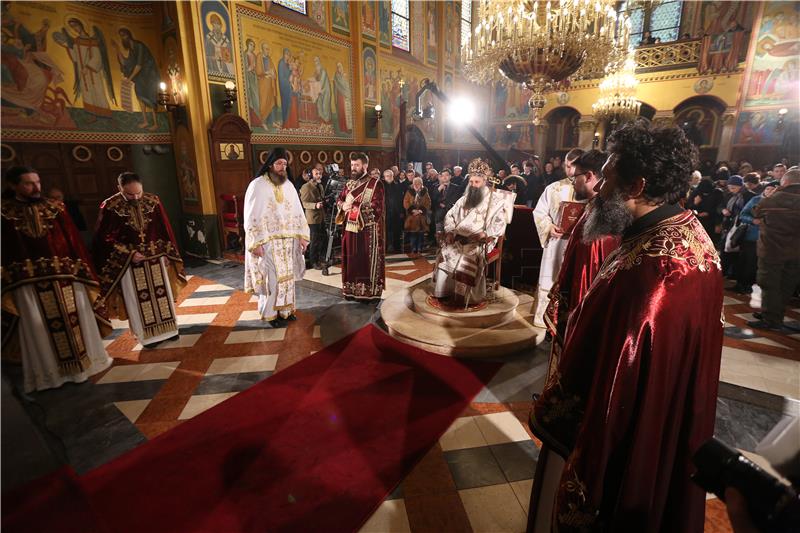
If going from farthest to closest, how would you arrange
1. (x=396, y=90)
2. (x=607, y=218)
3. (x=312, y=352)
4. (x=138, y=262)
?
(x=396, y=90) → (x=312, y=352) → (x=138, y=262) → (x=607, y=218)

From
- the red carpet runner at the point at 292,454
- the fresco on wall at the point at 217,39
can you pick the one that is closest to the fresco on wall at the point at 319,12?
the fresco on wall at the point at 217,39

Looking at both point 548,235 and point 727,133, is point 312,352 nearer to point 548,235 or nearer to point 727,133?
point 548,235

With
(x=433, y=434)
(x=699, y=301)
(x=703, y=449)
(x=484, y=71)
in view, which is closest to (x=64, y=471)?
(x=703, y=449)

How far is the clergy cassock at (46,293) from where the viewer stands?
10.6ft

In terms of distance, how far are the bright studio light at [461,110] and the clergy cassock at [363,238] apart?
1204 centimetres

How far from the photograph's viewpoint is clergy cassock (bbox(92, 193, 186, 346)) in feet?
13.4

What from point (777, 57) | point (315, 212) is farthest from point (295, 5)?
point (777, 57)

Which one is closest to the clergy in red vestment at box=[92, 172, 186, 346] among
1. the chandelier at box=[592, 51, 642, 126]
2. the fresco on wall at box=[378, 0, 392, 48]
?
the fresco on wall at box=[378, 0, 392, 48]

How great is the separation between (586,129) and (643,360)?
1857 cm

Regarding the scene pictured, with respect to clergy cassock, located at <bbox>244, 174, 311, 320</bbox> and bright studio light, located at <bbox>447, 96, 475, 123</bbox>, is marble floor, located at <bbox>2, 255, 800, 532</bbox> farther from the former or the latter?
bright studio light, located at <bbox>447, 96, 475, 123</bbox>

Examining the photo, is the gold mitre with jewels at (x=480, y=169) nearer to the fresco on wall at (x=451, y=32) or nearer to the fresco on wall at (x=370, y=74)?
the fresco on wall at (x=370, y=74)

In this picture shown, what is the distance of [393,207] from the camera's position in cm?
918

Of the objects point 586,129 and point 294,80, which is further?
point 586,129

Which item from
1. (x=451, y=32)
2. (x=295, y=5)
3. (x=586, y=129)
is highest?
(x=451, y=32)
